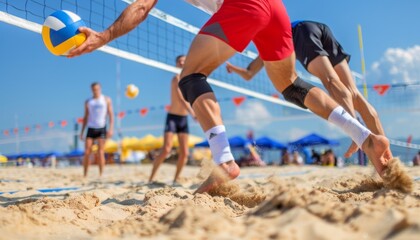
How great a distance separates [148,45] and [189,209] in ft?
14.1

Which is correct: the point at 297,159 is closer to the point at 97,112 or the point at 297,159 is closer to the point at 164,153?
the point at 97,112

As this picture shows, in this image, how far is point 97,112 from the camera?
6.62 meters

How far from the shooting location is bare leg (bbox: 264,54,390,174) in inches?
86.7

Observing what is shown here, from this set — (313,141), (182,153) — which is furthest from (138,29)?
(313,141)

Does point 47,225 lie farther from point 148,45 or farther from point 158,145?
point 158,145

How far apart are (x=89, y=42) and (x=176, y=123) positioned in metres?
3.42

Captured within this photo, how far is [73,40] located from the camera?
218 centimetres

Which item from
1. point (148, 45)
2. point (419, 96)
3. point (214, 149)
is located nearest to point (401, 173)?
point (214, 149)

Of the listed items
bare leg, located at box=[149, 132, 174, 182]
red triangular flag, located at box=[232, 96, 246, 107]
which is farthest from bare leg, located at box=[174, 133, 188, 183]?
red triangular flag, located at box=[232, 96, 246, 107]

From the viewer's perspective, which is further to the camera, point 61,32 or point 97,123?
point 97,123

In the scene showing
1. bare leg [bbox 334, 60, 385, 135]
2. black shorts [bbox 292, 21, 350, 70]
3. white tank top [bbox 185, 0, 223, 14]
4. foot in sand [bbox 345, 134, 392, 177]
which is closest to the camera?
foot in sand [bbox 345, 134, 392, 177]

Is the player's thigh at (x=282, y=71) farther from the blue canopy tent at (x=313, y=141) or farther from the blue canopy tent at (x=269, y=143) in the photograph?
the blue canopy tent at (x=269, y=143)

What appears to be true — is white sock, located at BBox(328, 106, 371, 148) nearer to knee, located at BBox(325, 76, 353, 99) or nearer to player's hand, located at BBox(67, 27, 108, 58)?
knee, located at BBox(325, 76, 353, 99)

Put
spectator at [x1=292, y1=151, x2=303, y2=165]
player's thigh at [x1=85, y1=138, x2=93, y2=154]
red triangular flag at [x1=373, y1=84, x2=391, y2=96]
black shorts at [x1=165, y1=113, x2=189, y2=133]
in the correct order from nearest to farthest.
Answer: black shorts at [x1=165, y1=113, x2=189, y2=133], player's thigh at [x1=85, y1=138, x2=93, y2=154], red triangular flag at [x1=373, y1=84, x2=391, y2=96], spectator at [x1=292, y1=151, x2=303, y2=165]
